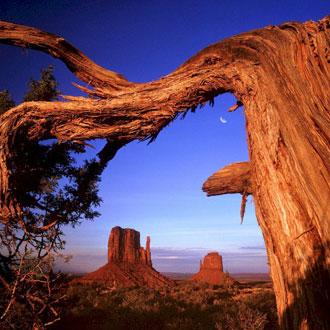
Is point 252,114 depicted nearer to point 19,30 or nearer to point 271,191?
point 271,191

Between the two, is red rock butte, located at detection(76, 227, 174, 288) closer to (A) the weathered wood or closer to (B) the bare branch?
(B) the bare branch

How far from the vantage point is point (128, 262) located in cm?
7269

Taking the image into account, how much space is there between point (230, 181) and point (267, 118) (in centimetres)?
92

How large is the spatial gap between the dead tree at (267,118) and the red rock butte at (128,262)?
193 feet

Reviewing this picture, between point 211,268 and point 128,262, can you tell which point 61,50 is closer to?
point 211,268

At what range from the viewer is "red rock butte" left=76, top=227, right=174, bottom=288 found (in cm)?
6100

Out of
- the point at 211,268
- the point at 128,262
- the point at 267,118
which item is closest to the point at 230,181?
the point at 267,118

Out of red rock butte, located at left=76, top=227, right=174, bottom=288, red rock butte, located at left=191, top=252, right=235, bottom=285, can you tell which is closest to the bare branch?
red rock butte, located at left=76, top=227, right=174, bottom=288

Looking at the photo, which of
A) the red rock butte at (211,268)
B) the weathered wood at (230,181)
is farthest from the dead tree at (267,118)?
the red rock butte at (211,268)

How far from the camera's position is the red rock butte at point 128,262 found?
61000mm

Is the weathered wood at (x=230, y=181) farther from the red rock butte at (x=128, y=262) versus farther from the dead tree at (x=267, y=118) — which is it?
the red rock butte at (x=128, y=262)

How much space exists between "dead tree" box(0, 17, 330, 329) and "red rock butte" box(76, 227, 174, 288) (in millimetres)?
58905

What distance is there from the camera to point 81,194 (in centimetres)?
782

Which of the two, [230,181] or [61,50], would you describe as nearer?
[230,181]
